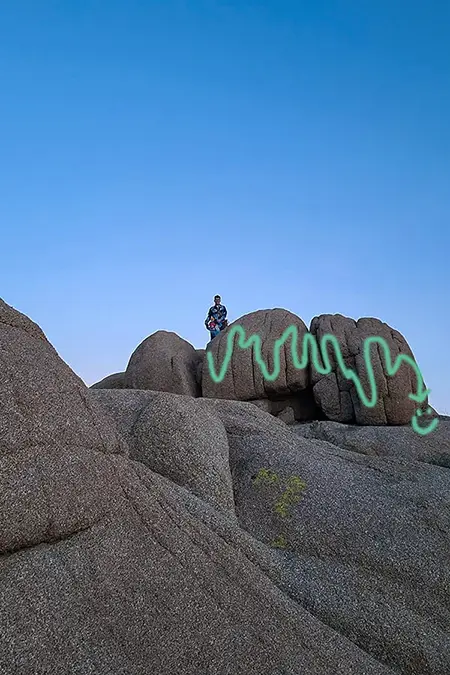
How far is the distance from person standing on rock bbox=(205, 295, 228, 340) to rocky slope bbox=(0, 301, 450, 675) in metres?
13.1

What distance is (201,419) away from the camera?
408 inches

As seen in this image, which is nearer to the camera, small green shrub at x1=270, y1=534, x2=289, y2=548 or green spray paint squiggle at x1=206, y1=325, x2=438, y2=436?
small green shrub at x1=270, y1=534, x2=289, y2=548

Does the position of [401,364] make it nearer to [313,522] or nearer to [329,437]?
[329,437]

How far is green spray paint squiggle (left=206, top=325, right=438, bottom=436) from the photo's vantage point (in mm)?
19062

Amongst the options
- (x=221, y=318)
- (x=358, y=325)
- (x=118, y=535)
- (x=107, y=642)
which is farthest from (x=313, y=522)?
(x=221, y=318)

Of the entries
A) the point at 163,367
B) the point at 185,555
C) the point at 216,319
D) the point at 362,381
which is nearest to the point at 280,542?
the point at 185,555

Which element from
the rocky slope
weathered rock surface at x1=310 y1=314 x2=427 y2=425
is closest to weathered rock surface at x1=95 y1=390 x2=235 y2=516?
the rocky slope

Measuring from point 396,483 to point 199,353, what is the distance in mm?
13181

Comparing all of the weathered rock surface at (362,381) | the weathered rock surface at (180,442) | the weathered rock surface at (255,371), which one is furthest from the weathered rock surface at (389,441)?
the weathered rock surface at (180,442)

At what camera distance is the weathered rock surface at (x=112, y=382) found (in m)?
22.2

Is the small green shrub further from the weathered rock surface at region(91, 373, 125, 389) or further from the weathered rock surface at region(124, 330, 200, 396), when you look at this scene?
the weathered rock surface at region(91, 373, 125, 389)

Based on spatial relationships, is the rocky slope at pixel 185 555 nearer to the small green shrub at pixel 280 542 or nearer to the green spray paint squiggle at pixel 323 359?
the small green shrub at pixel 280 542

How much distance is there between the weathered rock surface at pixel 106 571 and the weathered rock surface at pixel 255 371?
12.9m

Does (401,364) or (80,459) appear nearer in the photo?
(80,459)
